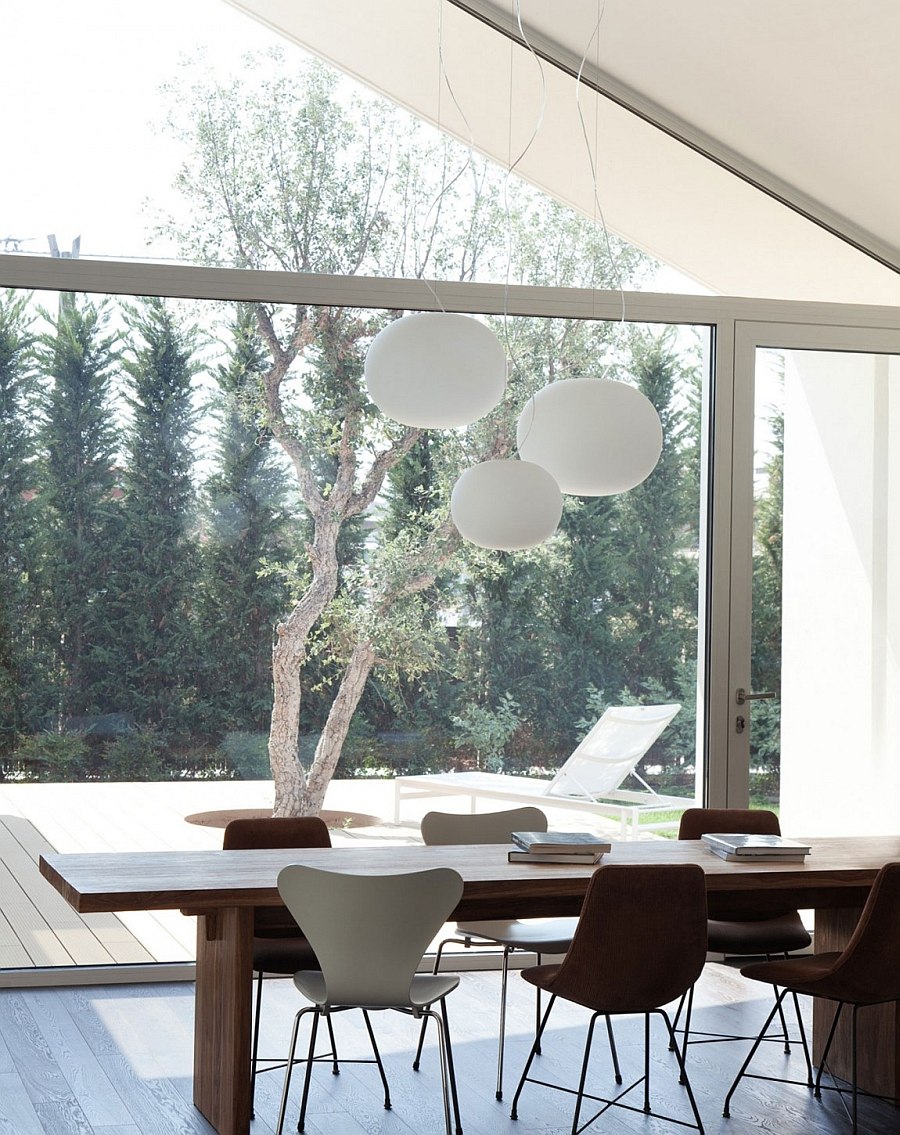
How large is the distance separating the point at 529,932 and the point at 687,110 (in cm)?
337

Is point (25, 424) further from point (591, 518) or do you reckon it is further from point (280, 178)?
point (591, 518)

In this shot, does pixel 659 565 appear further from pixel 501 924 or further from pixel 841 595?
pixel 501 924

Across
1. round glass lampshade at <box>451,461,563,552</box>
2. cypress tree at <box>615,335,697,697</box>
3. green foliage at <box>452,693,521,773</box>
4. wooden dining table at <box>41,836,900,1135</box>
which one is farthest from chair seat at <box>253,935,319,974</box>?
cypress tree at <box>615,335,697,697</box>

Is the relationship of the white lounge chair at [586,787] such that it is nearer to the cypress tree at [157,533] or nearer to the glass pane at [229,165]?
the cypress tree at [157,533]

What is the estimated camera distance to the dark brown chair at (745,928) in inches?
160

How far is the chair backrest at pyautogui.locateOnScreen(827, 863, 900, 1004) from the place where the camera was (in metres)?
3.40

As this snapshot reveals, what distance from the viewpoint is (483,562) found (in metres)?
5.53

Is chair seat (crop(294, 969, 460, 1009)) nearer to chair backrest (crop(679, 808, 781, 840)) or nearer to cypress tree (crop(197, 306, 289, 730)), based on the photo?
chair backrest (crop(679, 808, 781, 840))

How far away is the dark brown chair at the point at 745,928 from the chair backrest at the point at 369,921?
1056mm

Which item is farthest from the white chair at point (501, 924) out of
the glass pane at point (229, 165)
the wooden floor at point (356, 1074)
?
the glass pane at point (229, 165)

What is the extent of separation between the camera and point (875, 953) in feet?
11.3

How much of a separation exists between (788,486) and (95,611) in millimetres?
2927

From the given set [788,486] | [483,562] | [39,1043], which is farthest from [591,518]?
[39,1043]

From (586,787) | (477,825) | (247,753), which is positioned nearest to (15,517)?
(247,753)
